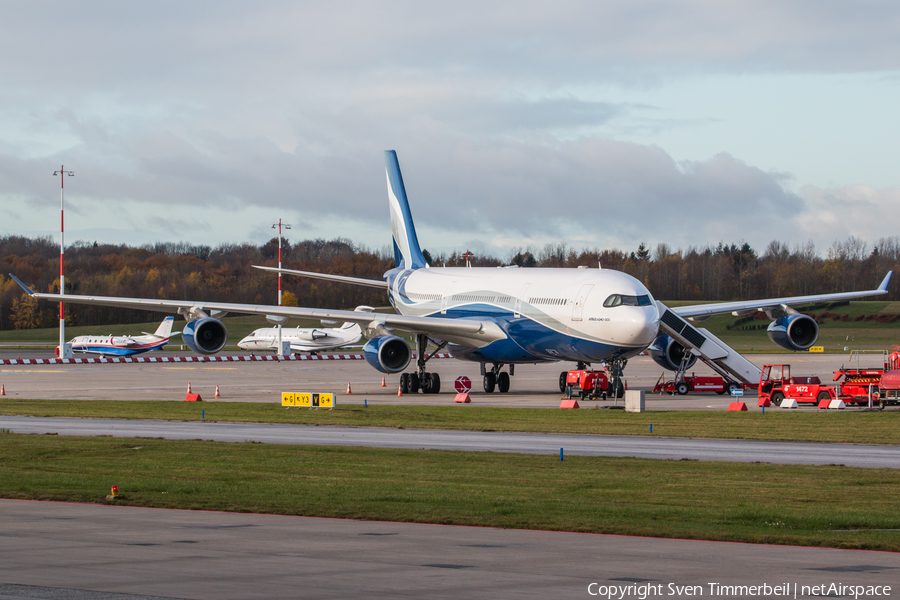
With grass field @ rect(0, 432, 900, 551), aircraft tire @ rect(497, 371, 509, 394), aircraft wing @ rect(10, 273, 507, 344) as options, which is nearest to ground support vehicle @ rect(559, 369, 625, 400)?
aircraft wing @ rect(10, 273, 507, 344)

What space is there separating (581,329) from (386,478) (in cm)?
2072

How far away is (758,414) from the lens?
33.7 metres

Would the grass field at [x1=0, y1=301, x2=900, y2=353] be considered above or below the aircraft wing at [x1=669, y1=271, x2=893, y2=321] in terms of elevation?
above

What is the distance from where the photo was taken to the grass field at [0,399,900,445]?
28.6 meters

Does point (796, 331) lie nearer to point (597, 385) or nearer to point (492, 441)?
point (597, 385)

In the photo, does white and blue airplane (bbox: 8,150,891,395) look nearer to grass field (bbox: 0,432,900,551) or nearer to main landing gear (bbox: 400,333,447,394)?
main landing gear (bbox: 400,333,447,394)

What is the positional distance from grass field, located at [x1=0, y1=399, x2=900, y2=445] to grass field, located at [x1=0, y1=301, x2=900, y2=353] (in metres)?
86.9

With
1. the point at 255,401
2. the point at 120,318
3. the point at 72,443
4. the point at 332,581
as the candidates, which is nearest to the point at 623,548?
the point at 332,581

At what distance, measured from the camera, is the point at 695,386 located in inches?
1822

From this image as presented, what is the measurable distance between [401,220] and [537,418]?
25.7 m

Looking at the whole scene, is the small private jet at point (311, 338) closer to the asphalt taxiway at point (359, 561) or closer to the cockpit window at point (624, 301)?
the cockpit window at point (624, 301)

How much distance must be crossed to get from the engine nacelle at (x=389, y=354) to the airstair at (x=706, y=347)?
10.7 metres

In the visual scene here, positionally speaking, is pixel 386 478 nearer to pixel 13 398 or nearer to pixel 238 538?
pixel 238 538

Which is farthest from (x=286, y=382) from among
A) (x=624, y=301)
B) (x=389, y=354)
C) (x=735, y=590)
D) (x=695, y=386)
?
(x=735, y=590)
